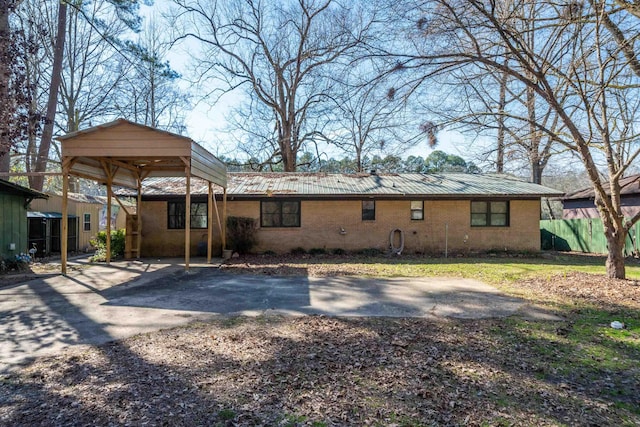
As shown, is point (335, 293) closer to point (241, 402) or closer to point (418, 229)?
point (241, 402)

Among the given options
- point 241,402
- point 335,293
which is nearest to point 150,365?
point 241,402

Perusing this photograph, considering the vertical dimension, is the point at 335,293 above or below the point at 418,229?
below

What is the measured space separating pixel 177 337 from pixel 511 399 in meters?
3.87

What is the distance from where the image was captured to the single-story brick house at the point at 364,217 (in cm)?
1482

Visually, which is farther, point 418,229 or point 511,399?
point 418,229

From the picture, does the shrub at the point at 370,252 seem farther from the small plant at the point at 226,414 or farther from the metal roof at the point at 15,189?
the small plant at the point at 226,414

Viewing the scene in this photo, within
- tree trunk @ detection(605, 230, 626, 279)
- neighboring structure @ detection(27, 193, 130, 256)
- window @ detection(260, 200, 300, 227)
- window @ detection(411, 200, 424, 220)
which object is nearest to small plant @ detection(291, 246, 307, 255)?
window @ detection(260, 200, 300, 227)

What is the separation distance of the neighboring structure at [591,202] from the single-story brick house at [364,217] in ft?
22.3

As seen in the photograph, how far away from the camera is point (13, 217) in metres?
11.3

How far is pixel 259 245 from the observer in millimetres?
15023

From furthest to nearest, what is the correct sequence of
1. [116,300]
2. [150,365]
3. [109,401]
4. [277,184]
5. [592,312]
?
[277,184] < [116,300] < [592,312] < [150,365] < [109,401]

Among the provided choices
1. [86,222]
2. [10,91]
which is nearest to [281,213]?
[10,91]

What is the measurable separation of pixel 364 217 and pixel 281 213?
342 cm

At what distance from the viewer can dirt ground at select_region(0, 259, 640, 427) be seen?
118 inches
